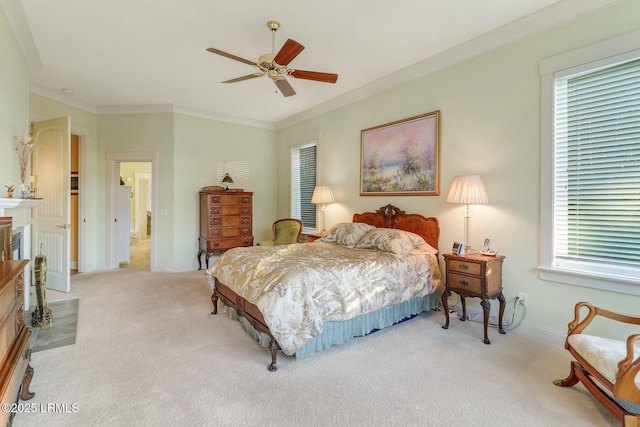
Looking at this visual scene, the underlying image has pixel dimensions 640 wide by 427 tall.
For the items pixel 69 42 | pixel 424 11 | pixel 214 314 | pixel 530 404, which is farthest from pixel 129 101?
pixel 530 404

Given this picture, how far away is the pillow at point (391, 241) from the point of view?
3336mm

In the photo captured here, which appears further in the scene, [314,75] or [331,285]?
[314,75]

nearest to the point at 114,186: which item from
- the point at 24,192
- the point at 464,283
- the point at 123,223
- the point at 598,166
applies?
the point at 123,223

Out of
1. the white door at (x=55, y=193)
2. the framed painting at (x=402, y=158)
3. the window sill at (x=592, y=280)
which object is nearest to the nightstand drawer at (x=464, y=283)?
the window sill at (x=592, y=280)

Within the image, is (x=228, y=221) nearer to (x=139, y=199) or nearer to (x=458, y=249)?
(x=458, y=249)

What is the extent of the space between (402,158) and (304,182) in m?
2.40

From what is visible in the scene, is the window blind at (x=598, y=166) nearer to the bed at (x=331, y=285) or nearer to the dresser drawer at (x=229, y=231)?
the bed at (x=331, y=285)

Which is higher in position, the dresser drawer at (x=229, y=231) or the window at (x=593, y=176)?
the window at (x=593, y=176)

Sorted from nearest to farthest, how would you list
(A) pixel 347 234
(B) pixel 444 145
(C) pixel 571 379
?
(C) pixel 571 379 < (B) pixel 444 145 < (A) pixel 347 234

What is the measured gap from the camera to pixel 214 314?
11.4 ft

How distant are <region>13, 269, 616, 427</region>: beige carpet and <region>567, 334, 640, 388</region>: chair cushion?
0.34 m

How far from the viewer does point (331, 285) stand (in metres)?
2.59

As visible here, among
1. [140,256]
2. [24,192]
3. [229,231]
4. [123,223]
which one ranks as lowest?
[140,256]

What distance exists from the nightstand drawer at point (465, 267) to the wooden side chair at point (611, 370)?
83 cm
